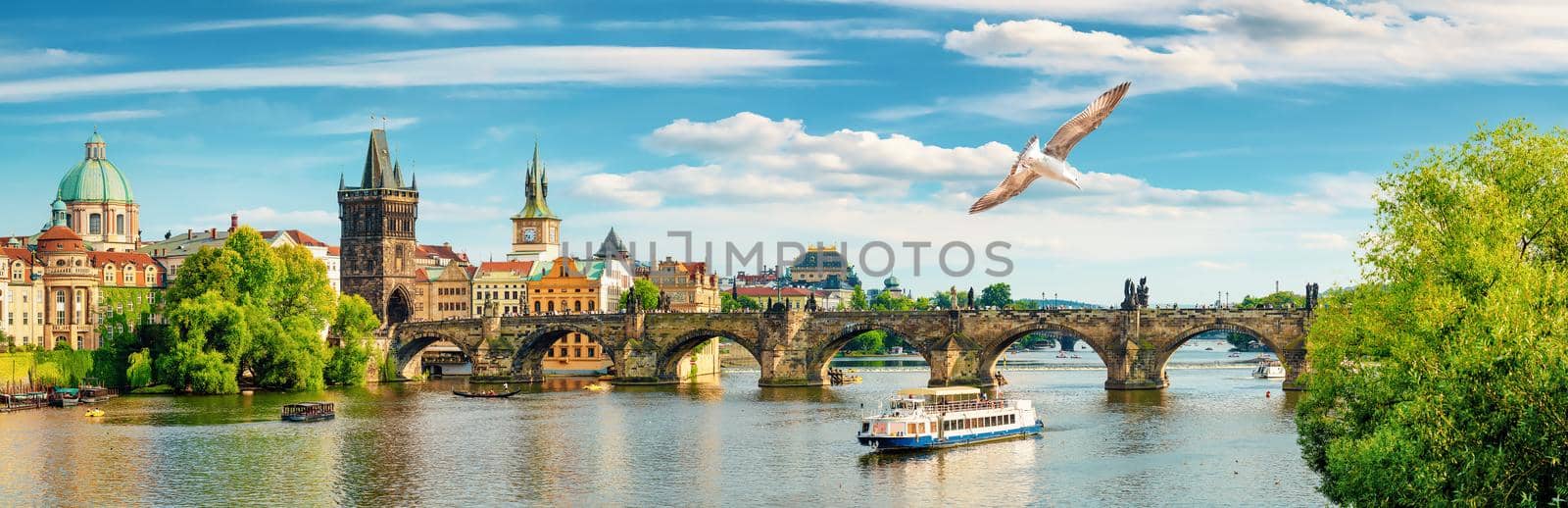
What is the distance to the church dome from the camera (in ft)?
555

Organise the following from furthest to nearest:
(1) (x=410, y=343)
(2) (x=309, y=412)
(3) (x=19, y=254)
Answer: (1) (x=410, y=343) < (3) (x=19, y=254) < (2) (x=309, y=412)

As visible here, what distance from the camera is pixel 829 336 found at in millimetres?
119938

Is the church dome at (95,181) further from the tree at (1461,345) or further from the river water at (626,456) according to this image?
the tree at (1461,345)

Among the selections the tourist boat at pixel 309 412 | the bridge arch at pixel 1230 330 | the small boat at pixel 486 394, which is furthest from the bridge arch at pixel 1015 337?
the tourist boat at pixel 309 412

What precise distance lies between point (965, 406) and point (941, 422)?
5.60 m

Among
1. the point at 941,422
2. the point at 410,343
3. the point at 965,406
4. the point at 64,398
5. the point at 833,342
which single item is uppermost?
the point at 410,343

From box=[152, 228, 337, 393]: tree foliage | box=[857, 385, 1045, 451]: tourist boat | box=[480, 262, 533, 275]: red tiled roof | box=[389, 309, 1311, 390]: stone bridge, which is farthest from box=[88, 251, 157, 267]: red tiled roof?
box=[857, 385, 1045, 451]: tourist boat

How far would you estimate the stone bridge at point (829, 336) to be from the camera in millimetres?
109250

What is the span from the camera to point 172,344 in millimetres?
108188

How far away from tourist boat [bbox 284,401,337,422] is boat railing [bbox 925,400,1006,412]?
34842 mm

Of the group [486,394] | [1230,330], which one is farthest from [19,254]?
[1230,330]

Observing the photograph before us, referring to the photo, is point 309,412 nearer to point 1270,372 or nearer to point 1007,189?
point 1007,189

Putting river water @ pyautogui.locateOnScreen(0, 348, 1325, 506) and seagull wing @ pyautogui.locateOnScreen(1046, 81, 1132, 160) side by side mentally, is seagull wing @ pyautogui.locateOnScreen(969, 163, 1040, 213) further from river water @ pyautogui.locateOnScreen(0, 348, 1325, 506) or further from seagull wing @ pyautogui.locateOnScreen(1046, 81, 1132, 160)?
river water @ pyautogui.locateOnScreen(0, 348, 1325, 506)

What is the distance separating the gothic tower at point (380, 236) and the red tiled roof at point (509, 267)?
16.3 meters
